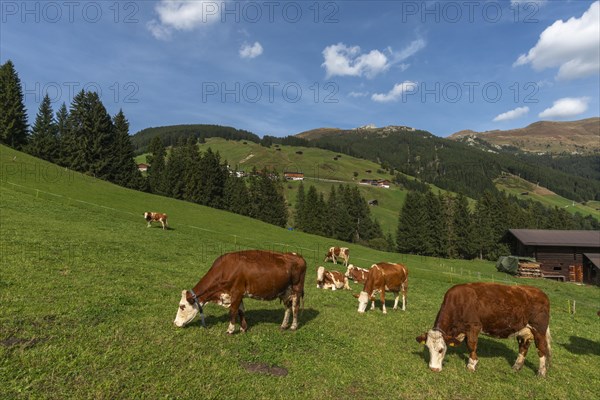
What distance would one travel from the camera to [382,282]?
655 inches

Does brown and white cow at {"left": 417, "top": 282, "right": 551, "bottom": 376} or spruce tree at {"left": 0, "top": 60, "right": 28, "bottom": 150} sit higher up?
spruce tree at {"left": 0, "top": 60, "right": 28, "bottom": 150}

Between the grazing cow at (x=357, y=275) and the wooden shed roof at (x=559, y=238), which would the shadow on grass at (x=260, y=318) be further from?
the wooden shed roof at (x=559, y=238)

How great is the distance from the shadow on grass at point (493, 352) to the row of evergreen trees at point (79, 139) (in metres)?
79.0

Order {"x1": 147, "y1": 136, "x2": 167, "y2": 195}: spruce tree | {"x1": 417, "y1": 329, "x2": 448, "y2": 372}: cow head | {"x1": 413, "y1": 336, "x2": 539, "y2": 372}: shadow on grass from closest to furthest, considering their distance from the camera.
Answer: {"x1": 417, "y1": 329, "x2": 448, "y2": 372}: cow head
{"x1": 413, "y1": 336, "x2": 539, "y2": 372}: shadow on grass
{"x1": 147, "y1": 136, "x2": 167, "y2": 195}: spruce tree

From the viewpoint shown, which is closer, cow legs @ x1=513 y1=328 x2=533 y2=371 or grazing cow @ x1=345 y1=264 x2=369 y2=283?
cow legs @ x1=513 y1=328 x2=533 y2=371

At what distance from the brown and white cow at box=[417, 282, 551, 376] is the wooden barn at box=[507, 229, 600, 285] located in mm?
60339

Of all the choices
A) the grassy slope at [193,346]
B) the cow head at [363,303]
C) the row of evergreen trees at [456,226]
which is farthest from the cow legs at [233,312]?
the row of evergreen trees at [456,226]

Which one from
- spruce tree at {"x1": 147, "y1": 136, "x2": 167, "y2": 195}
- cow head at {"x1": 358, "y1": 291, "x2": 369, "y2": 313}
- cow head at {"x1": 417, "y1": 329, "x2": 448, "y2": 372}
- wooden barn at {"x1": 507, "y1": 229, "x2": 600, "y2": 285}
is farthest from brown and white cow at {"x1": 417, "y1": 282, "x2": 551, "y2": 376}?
spruce tree at {"x1": 147, "y1": 136, "x2": 167, "y2": 195}

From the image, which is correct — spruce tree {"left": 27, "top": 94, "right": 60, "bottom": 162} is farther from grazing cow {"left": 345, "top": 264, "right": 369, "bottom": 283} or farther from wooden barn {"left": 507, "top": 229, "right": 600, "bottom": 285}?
wooden barn {"left": 507, "top": 229, "right": 600, "bottom": 285}

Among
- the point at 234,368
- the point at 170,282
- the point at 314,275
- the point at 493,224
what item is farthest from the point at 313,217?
the point at 234,368

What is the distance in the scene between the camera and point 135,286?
15023mm

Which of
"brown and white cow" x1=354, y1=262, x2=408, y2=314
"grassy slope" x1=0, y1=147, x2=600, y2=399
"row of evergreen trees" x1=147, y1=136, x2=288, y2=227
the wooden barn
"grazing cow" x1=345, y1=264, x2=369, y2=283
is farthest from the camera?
"row of evergreen trees" x1=147, y1=136, x2=288, y2=227

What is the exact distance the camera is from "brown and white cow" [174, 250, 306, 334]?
35.6 feet

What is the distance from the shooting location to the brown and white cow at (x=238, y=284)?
35.6 feet
